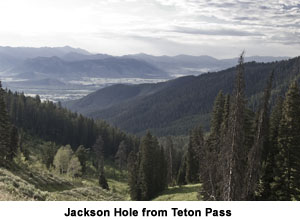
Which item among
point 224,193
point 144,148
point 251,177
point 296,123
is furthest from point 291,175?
point 144,148

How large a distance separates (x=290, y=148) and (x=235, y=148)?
750 inches

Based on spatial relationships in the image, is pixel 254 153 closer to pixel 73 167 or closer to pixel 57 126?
pixel 73 167

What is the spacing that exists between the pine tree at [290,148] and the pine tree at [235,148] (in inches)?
721

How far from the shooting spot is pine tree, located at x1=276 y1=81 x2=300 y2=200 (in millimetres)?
31438

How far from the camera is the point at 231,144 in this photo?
15.8m

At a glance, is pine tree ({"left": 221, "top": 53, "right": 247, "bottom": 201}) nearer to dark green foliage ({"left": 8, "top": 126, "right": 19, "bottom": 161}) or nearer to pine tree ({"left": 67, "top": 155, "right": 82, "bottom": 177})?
dark green foliage ({"left": 8, "top": 126, "right": 19, "bottom": 161})

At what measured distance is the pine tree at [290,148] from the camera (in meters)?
31.4

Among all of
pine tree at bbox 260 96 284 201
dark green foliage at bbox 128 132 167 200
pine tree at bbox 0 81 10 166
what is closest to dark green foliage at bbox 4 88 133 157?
dark green foliage at bbox 128 132 167 200

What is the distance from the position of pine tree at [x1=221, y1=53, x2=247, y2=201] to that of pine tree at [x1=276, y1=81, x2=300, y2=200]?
721 inches

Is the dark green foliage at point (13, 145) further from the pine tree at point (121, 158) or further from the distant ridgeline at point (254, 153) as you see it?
the pine tree at point (121, 158)

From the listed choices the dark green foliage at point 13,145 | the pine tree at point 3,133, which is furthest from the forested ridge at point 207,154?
the dark green foliage at point 13,145

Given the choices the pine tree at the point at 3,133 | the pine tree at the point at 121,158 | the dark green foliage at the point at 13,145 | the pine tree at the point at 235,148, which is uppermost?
the pine tree at the point at 235,148
